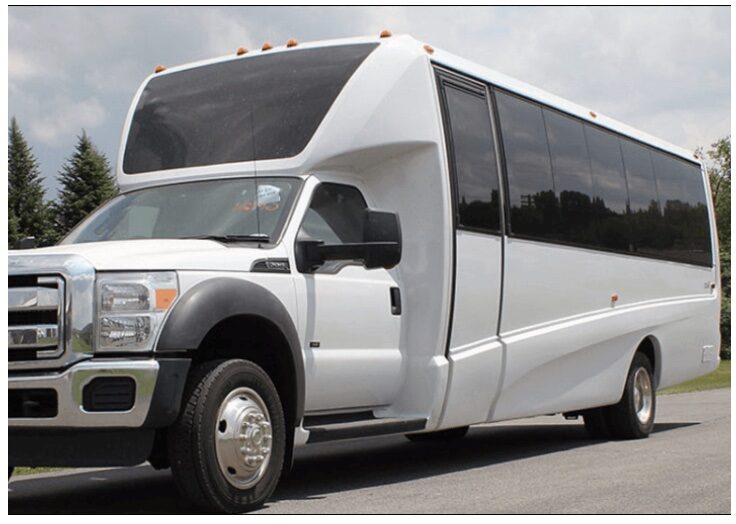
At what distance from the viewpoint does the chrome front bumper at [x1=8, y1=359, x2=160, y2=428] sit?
7.43 metres

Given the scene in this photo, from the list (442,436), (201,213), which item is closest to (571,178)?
(442,436)

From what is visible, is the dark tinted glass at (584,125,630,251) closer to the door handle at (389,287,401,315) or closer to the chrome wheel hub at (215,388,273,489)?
the door handle at (389,287,401,315)

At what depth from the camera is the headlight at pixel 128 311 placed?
7.52 m

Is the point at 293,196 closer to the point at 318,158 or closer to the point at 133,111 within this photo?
the point at 318,158

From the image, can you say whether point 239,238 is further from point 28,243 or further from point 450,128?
point 450,128

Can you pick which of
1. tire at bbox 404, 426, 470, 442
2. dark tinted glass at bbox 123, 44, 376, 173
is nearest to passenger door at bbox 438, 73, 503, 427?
dark tinted glass at bbox 123, 44, 376, 173

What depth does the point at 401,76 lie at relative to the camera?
10.1 m

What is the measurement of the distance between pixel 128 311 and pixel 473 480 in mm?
3686

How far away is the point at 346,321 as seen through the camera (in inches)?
365

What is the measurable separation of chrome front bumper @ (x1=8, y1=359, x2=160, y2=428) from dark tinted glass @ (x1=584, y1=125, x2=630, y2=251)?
7.19m

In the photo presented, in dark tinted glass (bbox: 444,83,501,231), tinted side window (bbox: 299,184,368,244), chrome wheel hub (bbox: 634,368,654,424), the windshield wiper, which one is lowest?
chrome wheel hub (bbox: 634,368,654,424)

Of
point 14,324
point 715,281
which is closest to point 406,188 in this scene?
point 14,324

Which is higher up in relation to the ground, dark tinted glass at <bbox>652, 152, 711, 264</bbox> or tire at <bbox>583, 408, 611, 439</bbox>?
dark tinted glass at <bbox>652, 152, 711, 264</bbox>

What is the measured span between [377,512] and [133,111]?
4.34 meters
